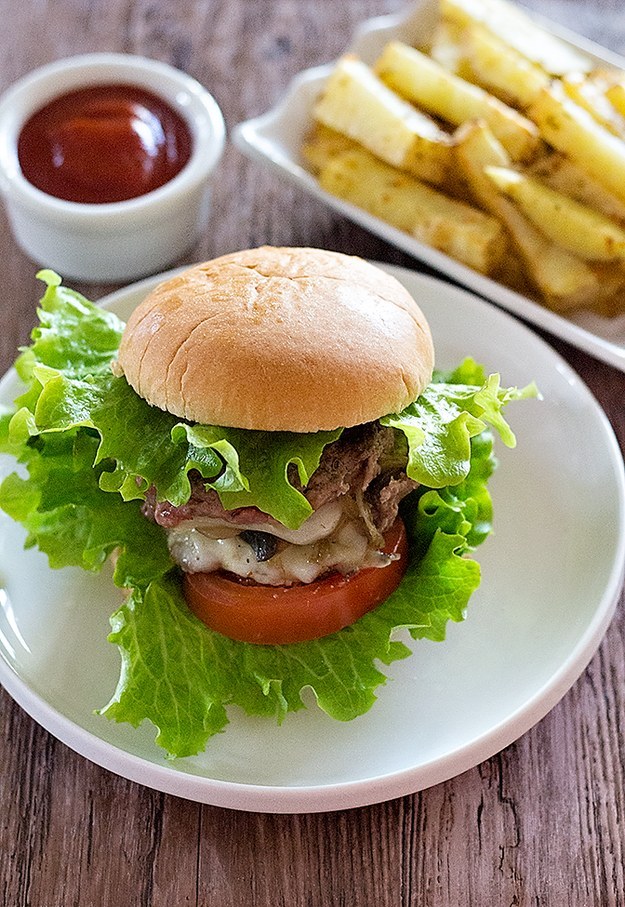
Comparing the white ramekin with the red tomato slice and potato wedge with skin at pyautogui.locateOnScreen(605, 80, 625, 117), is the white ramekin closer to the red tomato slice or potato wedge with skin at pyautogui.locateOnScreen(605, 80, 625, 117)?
potato wedge with skin at pyautogui.locateOnScreen(605, 80, 625, 117)

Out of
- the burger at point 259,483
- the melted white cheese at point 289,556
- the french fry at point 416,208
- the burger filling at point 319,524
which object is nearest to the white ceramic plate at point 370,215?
the french fry at point 416,208

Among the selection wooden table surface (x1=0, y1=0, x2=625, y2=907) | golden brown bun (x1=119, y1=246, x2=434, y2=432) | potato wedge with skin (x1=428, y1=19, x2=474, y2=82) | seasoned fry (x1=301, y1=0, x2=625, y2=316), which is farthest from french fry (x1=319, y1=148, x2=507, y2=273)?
wooden table surface (x1=0, y1=0, x2=625, y2=907)

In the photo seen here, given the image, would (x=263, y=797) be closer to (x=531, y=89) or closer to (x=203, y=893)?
(x=203, y=893)

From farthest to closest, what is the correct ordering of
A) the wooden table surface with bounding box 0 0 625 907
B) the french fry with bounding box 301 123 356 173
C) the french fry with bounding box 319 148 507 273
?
the french fry with bounding box 301 123 356 173 < the french fry with bounding box 319 148 507 273 < the wooden table surface with bounding box 0 0 625 907

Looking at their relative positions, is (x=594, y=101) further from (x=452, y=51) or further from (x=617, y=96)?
(x=452, y=51)

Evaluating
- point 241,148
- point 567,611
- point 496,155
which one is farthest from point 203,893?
point 241,148

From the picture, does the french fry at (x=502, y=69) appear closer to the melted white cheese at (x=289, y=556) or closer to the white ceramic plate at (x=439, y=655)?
the white ceramic plate at (x=439, y=655)

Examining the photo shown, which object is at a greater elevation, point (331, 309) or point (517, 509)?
point (331, 309)
